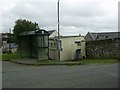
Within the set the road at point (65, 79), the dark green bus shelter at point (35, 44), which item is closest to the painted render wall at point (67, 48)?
the dark green bus shelter at point (35, 44)

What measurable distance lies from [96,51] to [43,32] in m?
7.53

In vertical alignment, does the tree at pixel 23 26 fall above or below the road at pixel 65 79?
above

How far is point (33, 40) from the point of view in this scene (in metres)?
28.5

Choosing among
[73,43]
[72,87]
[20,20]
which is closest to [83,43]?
[73,43]

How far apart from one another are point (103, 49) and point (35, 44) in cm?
813

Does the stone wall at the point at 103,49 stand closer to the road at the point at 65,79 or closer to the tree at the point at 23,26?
the road at the point at 65,79

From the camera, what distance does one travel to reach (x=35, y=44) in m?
27.2

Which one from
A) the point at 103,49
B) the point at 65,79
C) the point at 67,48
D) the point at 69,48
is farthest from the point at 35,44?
the point at 65,79

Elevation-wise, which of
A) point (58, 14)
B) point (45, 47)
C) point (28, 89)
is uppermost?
point (58, 14)

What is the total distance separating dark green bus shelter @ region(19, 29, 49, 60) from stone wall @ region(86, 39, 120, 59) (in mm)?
6702

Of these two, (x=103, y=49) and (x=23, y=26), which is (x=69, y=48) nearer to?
(x=103, y=49)

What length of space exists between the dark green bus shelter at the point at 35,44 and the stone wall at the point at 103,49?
670 cm

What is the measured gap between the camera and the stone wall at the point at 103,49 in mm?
27181

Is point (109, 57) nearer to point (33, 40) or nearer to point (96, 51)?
point (96, 51)
